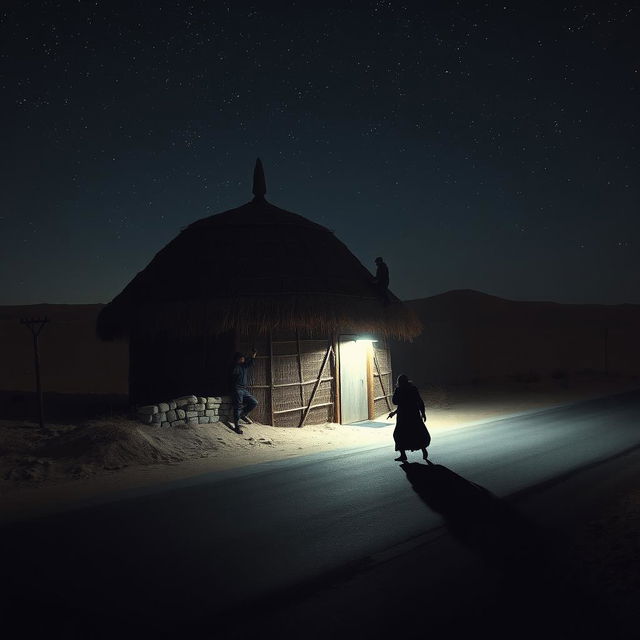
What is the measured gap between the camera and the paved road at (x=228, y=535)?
471cm

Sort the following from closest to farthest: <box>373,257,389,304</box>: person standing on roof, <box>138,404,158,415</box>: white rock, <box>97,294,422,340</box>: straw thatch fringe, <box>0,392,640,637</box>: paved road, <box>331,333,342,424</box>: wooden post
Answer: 1. <box>0,392,640,637</box>: paved road
2. <box>138,404,158,415</box>: white rock
3. <box>97,294,422,340</box>: straw thatch fringe
4. <box>331,333,342,424</box>: wooden post
5. <box>373,257,389,304</box>: person standing on roof

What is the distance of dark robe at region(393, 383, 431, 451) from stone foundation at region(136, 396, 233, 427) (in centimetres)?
512

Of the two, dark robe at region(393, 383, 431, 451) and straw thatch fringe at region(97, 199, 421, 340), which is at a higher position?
straw thatch fringe at region(97, 199, 421, 340)

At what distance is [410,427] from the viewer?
1024cm

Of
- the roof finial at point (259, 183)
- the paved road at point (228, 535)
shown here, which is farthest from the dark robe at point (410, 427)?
the roof finial at point (259, 183)

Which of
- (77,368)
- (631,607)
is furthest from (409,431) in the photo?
(77,368)

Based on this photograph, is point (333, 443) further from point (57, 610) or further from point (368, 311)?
point (57, 610)

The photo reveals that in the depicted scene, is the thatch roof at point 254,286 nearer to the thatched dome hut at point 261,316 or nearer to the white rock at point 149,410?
the thatched dome hut at point 261,316

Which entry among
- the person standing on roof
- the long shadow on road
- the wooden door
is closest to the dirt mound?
the wooden door

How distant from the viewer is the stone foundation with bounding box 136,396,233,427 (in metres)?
12.6

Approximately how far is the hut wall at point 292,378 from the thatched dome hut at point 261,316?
0.09 feet

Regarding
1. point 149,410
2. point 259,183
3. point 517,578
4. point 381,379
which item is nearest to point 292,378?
point 381,379

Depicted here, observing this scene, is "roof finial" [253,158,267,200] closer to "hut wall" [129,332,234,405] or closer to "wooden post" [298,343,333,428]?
"hut wall" [129,332,234,405]

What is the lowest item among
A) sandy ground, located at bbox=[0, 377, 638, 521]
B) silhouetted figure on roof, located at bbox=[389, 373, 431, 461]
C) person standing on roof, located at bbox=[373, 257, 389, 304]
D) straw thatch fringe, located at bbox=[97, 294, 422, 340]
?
sandy ground, located at bbox=[0, 377, 638, 521]
